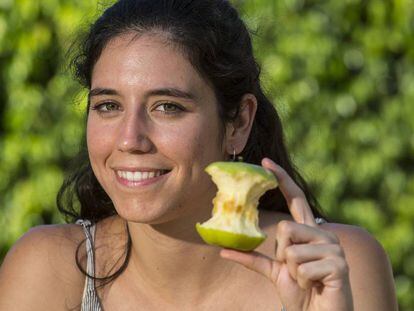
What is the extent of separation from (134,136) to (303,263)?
1.92 feet

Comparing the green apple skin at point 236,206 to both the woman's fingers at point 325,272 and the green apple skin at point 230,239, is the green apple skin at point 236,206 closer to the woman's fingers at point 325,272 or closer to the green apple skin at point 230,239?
the green apple skin at point 230,239

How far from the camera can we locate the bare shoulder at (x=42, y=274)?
3.16 m

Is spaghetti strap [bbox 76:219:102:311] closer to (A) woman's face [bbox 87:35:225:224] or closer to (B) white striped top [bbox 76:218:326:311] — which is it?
(B) white striped top [bbox 76:218:326:311]

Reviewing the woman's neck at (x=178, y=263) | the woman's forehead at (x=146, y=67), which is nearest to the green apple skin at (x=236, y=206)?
the woman's forehead at (x=146, y=67)

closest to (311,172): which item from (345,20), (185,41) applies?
(345,20)

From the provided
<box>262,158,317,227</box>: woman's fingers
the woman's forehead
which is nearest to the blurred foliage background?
the woman's forehead

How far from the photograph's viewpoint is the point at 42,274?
10.5 feet

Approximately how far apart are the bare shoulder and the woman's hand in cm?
82

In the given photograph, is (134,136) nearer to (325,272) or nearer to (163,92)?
(163,92)

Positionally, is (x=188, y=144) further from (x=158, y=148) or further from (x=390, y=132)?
(x=390, y=132)

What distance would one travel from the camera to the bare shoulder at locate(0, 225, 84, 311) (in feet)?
10.4

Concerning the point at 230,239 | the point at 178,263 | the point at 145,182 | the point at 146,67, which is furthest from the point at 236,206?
A: the point at 178,263

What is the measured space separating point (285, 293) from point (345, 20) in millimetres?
2366

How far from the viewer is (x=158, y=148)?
2809mm
